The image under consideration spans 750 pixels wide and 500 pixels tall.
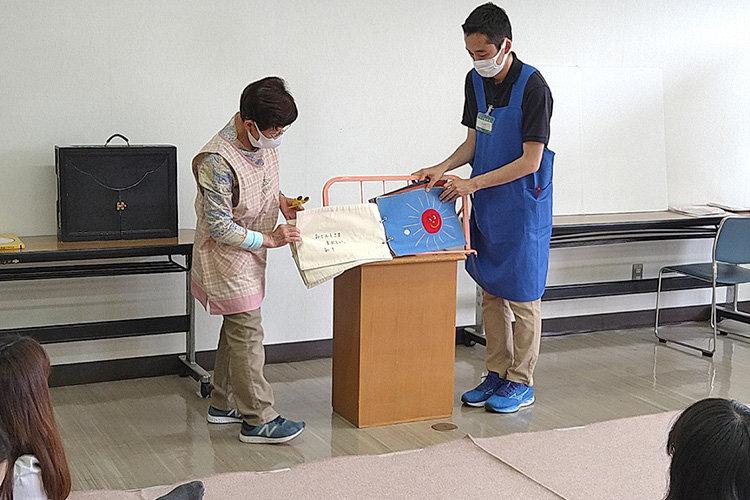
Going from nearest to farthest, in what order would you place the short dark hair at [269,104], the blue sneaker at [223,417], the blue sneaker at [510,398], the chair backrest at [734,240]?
the short dark hair at [269,104], the blue sneaker at [223,417], the blue sneaker at [510,398], the chair backrest at [734,240]

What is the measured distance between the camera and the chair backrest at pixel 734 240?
4.84m

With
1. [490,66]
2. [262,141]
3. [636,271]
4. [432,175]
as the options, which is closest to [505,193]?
[432,175]

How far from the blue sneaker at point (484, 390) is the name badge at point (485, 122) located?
3.53ft

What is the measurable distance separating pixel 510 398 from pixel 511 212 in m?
0.80

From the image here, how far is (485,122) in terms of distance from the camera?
150 inches

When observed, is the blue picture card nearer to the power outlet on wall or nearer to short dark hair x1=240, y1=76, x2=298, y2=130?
short dark hair x1=240, y1=76, x2=298, y2=130

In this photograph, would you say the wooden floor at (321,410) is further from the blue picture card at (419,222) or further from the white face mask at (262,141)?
the white face mask at (262,141)

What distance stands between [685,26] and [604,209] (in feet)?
4.11

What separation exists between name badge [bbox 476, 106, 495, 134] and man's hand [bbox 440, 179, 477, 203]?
0.77 ft

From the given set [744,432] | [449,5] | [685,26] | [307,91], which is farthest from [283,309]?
[744,432]

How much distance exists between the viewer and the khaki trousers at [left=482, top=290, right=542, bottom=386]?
154 inches

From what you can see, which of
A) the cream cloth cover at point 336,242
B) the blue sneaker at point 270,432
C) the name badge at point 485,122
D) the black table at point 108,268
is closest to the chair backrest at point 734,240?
the name badge at point 485,122

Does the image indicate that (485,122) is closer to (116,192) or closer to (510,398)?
(510,398)

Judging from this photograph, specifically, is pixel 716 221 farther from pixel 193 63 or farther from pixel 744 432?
pixel 744 432
